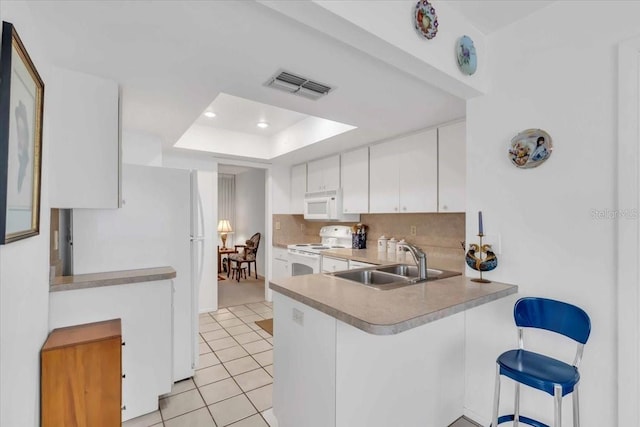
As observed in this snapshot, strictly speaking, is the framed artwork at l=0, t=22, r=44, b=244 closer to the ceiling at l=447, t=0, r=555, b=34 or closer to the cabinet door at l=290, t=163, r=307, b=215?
the ceiling at l=447, t=0, r=555, b=34

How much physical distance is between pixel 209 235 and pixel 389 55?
3.49 m

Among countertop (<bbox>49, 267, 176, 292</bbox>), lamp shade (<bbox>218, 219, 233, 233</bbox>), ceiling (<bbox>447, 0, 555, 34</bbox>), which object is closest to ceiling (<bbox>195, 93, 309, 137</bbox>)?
countertop (<bbox>49, 267, 176, 292</bbox>)

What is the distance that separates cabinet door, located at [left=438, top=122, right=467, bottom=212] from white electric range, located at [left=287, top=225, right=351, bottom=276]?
165 cm

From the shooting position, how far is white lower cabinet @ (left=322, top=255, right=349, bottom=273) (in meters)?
3.32

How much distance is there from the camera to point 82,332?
1688mm

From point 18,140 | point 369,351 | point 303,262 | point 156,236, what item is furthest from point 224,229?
point 18,140

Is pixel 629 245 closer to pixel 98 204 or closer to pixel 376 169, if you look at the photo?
pixel 376 169

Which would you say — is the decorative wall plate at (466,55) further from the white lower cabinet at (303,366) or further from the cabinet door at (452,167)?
the white lower cabinet at (303,366)

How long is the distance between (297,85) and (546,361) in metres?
2.05

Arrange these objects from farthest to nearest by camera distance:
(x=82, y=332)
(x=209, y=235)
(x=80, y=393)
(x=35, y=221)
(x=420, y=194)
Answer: (x=209, y=235) < (x=420, y=194) < (x=82, y=332) < (x=80, y=393) < (x=35, y=221)

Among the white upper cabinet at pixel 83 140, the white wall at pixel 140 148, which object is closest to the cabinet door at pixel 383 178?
the white wall at pixel 140 148

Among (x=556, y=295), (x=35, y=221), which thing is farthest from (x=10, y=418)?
(x=556, y=295)

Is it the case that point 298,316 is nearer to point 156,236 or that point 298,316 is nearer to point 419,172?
point 156,236

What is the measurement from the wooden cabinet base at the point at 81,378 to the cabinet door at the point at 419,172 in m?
2.61
